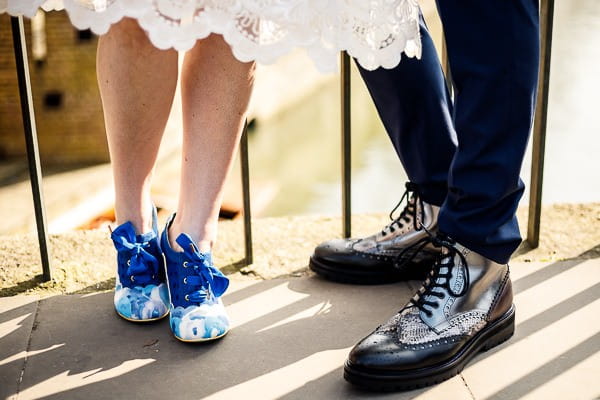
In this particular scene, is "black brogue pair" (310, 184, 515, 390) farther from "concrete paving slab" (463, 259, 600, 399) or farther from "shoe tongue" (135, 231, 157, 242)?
"shoe tongue" (135, 231, 157, 242)

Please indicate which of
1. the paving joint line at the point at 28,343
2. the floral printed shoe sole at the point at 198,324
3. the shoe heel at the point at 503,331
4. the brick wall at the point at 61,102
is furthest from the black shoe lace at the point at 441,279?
the brick wall at the point at 61,102

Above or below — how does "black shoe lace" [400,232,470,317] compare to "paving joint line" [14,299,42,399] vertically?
above

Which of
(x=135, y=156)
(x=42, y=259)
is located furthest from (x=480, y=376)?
(x=42, y=259)

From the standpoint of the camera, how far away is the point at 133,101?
1.24 m

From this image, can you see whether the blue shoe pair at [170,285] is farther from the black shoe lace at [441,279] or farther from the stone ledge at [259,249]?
the black shoe lace at [441,279]

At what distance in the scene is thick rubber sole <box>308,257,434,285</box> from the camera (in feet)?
5.01

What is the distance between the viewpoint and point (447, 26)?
1.12 m

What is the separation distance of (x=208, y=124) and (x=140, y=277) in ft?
1.13

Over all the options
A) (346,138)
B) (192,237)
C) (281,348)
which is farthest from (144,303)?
(346,138)

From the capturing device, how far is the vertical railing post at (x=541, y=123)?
1611 millimetres

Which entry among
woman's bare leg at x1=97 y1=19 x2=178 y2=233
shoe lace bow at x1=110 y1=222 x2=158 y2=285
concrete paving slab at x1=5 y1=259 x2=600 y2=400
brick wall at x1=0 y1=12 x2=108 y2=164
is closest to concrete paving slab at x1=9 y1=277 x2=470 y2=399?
concrete paving slab at x1=5 y1=259 x2=600 y2=400

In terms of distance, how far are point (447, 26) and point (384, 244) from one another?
56 cm

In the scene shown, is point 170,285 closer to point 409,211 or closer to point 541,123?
point 409,211

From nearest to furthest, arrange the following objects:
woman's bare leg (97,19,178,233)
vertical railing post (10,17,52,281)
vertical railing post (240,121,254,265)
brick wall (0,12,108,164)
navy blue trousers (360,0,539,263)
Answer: navy blue trousers (360,0,539,263), woman's bare leg (97,19,178,233), vertical railing post (10,17,52,281), vertical railing post (240,121,254,265), brick wall (0,12,108,164)
